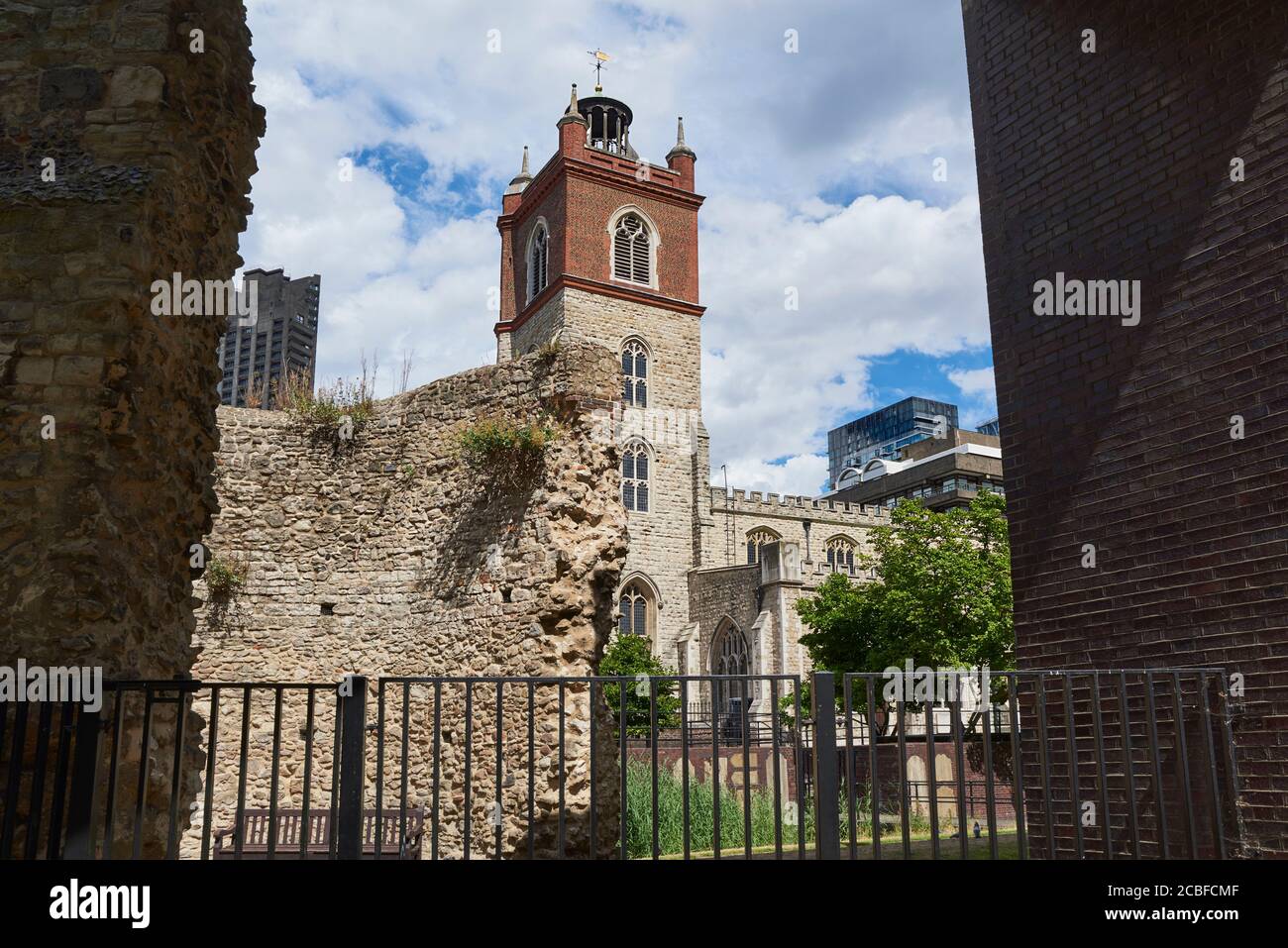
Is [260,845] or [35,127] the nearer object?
[35,127]

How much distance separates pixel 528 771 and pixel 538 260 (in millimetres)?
44721

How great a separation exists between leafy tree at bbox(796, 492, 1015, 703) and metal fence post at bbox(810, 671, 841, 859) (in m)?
A: 24.2

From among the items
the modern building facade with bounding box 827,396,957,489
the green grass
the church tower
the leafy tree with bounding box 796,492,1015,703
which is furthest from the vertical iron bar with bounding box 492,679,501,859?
the modern building facade with bounding box 827,396,957,489

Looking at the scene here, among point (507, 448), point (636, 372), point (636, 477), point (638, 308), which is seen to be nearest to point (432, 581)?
point (507, 448)

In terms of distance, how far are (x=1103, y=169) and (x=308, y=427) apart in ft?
30.9

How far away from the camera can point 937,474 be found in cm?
8094

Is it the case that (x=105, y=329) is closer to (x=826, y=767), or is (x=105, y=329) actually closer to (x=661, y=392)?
(x=826, y=767)

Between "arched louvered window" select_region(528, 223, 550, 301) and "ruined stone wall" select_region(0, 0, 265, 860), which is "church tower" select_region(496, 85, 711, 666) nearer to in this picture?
"arched louvered window" select_region(528, 223, 550, 301)

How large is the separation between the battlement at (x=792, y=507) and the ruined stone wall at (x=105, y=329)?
1616 inches

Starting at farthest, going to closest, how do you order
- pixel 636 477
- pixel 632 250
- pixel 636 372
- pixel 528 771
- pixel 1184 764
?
1. pixel 632 250
2. pixel 636 372
3. pixel 636 477
4. pixel 528 771
5. pixel 1184 764

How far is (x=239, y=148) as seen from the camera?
Result: 790cm
